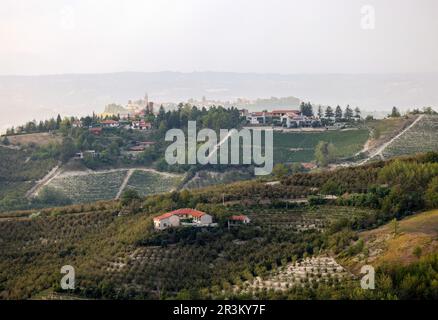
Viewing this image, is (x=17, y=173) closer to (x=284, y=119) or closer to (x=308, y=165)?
(x=308, y=165)

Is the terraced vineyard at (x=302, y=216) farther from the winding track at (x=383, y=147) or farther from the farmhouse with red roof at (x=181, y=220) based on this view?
the winding track at (x=383, y=147)

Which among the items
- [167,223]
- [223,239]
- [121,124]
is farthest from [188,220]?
[121,124]

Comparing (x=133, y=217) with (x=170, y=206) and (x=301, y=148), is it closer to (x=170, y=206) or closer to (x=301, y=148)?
(x=170, y=206)

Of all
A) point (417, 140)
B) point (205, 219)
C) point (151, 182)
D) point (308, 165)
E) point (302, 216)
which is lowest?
point (151, 182)

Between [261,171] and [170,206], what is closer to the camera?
[170,206]

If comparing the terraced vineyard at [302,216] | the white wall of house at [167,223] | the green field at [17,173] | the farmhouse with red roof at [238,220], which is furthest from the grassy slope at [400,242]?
the green field at [17,173]

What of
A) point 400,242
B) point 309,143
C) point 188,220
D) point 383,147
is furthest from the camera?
point 309,143
